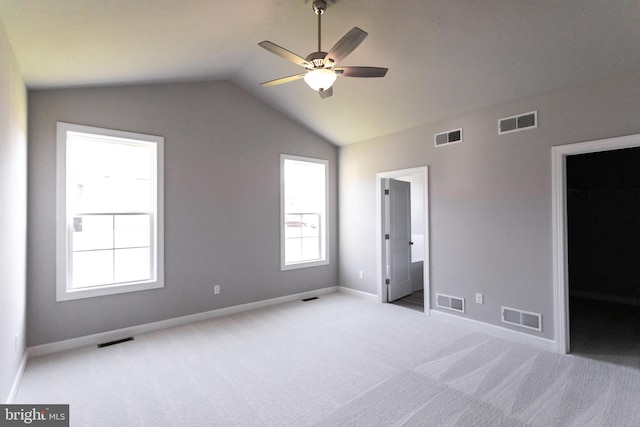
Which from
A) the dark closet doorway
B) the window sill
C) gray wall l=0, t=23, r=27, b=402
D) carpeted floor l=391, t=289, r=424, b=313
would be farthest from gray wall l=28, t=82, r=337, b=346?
the dark closet doorway

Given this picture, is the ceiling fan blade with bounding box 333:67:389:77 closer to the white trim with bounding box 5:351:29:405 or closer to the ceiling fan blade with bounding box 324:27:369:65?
the ceiling fan blade with bounding box 324:27:369:65

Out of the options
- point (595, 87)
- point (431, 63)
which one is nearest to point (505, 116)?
point (595, 87)

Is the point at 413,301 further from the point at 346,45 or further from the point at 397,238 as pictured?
the point at 346,45

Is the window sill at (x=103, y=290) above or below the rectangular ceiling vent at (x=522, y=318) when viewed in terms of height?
above

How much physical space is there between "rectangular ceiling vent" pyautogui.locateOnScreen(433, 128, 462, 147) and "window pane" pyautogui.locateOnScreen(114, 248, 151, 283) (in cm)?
409

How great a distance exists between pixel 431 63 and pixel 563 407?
324 cm

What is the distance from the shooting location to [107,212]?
144 inches

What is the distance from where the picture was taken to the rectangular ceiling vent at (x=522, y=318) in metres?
3.33

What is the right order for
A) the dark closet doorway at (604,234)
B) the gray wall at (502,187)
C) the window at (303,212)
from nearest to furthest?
the gray wall at (502,187), the dark closet doorway at (604,234), the window at (303,212)

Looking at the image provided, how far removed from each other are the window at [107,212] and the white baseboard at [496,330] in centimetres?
374

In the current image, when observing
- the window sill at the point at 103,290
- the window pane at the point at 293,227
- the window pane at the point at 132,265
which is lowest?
the window sill at the point at 103,290

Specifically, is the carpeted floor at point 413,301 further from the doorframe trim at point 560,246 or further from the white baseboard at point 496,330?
the doorframe trim at point 560,246

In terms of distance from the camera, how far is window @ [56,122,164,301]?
131 inches

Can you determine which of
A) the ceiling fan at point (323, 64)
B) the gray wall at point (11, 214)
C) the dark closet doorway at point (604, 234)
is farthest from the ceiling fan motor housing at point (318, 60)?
the dark closet doorway at point (604, 234)
